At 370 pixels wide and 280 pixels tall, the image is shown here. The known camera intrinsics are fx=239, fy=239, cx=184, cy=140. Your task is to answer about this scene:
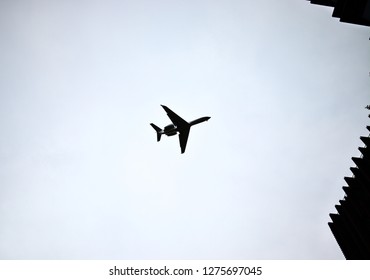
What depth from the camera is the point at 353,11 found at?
67.8 feet

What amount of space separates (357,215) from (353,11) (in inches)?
814

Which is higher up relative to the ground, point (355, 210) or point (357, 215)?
point (355, 210)

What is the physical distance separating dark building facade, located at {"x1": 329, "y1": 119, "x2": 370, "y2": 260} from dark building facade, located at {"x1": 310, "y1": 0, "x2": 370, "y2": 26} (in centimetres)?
1175

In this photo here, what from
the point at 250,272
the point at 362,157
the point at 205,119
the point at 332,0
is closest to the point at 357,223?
the point at 362,157

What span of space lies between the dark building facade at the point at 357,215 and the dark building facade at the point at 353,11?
11754mm

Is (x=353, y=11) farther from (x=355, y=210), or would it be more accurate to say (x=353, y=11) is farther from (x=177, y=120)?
(x=177, y=120)

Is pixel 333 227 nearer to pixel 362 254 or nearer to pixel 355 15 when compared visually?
pixel 362 254

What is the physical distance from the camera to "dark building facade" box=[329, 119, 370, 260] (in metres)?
24.7

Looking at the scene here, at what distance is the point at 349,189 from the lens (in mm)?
27703

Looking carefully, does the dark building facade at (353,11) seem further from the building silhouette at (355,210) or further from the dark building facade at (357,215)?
the dark building facade at (357,215)

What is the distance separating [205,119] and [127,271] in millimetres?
21375

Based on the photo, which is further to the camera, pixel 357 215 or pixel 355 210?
pixel 355 210

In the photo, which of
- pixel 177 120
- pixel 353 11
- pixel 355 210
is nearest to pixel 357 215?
pixel 355 210

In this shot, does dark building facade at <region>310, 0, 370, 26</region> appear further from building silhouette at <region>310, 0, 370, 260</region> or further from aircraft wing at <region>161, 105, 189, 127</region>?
aircraft wing at <region>161, 105, 189, 127</region>
